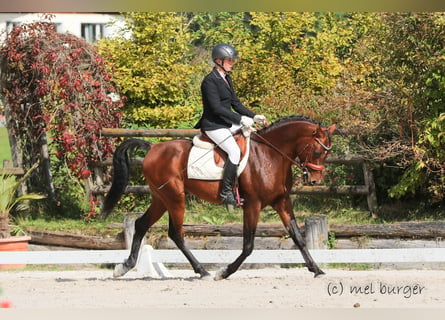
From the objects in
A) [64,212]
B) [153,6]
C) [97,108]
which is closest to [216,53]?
[153,6]

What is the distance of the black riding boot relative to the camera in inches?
274

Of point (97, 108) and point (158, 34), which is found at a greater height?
point (158, 34)

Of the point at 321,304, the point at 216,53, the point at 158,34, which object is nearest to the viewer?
the point at 321,304

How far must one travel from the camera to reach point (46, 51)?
9.27 meters

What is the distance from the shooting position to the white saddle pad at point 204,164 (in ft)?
23.2

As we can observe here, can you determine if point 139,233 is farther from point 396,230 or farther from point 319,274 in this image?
point 396,230

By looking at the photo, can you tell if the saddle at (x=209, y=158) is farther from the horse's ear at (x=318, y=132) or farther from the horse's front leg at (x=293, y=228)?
the horse's ear at (x=318, y=132)

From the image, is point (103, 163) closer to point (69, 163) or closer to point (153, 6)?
point (69, 163)

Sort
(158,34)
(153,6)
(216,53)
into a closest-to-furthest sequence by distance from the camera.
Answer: (153,6), (216,53), (158,34)

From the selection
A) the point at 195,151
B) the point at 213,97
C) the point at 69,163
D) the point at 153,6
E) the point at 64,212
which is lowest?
the point at 64,212

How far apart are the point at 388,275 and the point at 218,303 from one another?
1896 millimetres

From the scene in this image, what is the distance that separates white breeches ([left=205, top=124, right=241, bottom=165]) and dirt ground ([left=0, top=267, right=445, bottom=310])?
100cm

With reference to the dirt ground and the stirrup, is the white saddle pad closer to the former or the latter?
the stirrup

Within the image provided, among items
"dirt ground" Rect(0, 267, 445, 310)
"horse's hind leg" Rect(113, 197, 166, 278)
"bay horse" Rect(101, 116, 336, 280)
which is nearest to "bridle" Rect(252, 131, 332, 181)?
"bay horse" Rect(101, 116, 336, 280)
